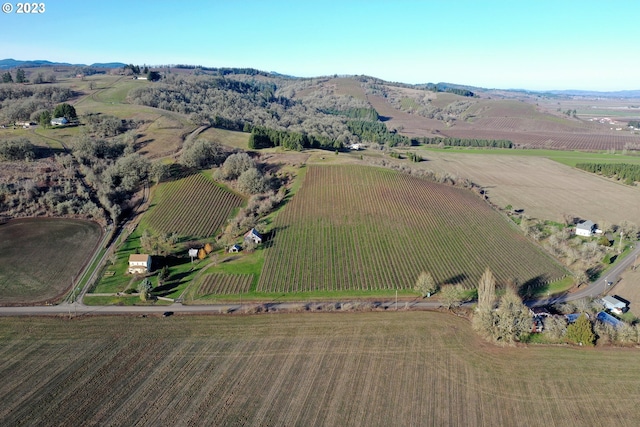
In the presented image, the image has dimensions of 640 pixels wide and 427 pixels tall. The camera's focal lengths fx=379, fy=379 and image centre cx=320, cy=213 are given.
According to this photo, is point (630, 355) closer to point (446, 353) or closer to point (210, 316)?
point (446, 353)

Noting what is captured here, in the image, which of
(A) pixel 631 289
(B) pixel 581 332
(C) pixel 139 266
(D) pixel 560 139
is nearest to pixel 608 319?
(B) pixel 581 332

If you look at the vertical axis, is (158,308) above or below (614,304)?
below

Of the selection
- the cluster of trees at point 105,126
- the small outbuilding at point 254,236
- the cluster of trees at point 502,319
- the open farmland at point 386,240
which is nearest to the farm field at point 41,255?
the small outbuilding at point 254,236

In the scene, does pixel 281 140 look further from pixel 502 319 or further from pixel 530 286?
pixel 502 319

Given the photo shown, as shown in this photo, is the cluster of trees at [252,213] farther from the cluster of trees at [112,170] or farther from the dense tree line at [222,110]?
the dense tree line at [222,110]

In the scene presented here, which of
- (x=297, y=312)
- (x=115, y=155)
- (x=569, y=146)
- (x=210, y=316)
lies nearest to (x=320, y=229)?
(x=297, y=312)

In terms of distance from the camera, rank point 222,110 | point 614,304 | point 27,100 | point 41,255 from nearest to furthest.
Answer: point 614,304 → point 41,255 → point 27,100 → point 222,110

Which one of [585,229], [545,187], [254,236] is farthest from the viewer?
[545,187]
